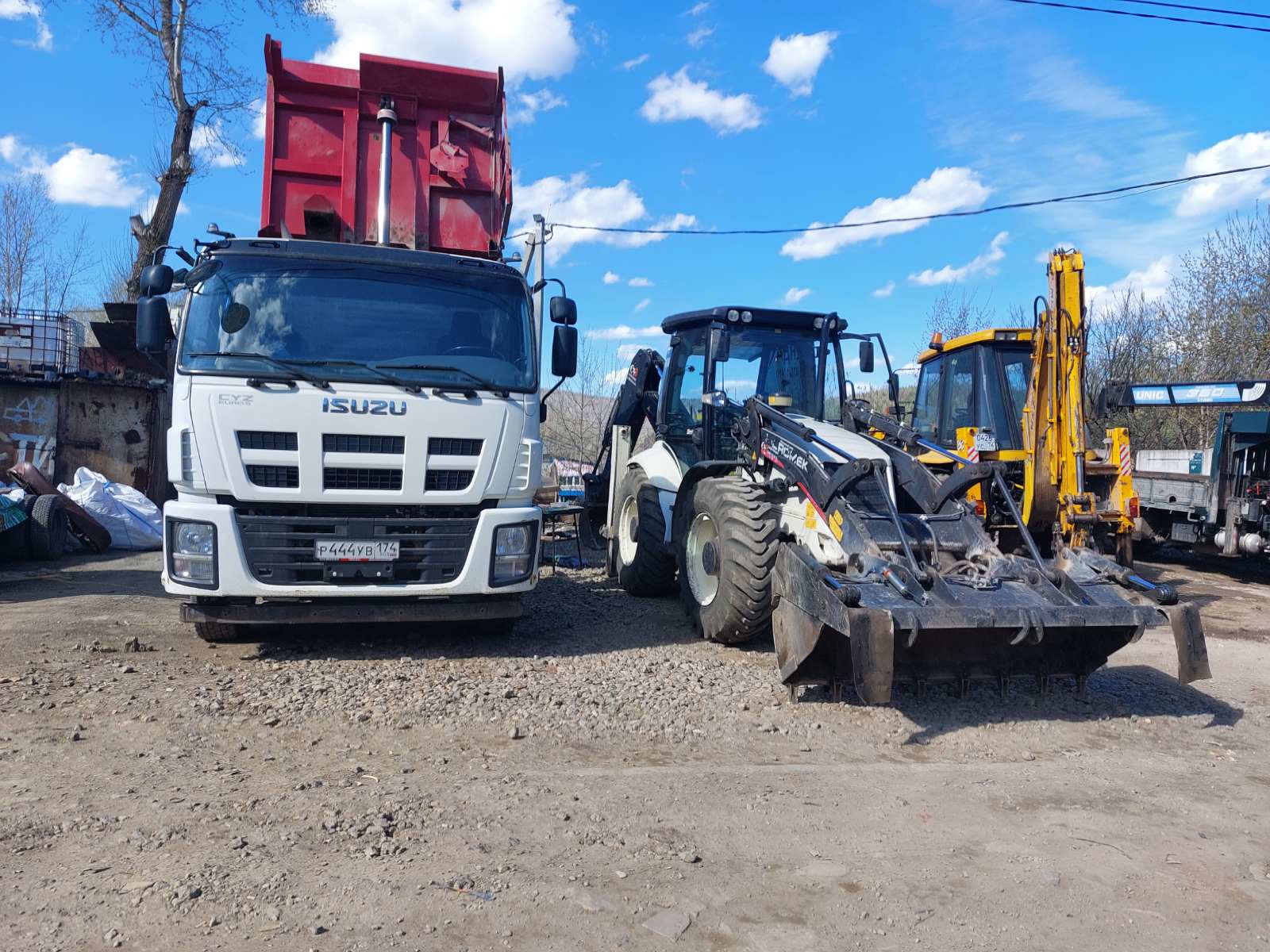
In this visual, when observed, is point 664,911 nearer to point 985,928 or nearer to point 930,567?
point 985,928

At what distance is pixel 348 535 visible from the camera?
18.4 ft

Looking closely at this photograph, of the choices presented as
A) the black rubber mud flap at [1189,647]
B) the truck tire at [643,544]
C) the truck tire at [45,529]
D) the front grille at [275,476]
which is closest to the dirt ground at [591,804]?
the black rubber mud flap at [1189,647]

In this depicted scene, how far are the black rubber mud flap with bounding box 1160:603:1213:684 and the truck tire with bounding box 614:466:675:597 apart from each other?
4.07 metres

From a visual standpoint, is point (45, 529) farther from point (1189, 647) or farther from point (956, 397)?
point (1189, 647)

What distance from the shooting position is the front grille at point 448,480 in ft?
18.7

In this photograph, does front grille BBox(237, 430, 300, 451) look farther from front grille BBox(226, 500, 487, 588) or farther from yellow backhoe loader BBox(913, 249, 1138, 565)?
yellow backhoe loader BBox(913, 249, 1138, 565)

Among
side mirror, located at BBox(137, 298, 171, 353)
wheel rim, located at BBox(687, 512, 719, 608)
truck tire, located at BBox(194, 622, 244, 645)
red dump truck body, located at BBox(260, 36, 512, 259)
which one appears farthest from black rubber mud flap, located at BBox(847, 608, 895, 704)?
side mirror, located at BBox(137, 298, 171, 353)

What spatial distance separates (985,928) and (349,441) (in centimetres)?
423

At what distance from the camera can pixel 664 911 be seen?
9.95ft

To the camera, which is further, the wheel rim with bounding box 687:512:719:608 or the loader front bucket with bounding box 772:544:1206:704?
the wheel rim with bounding box 687:512:719:608

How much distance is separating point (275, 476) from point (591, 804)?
2.93 meters

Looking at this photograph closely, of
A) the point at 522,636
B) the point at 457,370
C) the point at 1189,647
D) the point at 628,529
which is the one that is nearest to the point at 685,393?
the point at 628,529

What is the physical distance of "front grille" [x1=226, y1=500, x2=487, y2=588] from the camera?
550cm

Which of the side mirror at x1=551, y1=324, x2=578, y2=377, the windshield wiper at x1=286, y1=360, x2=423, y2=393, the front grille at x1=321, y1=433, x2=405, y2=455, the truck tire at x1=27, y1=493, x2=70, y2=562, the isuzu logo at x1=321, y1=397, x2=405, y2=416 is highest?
→ the side mirror at x1=551, y1=324, x2=578, y2=377
